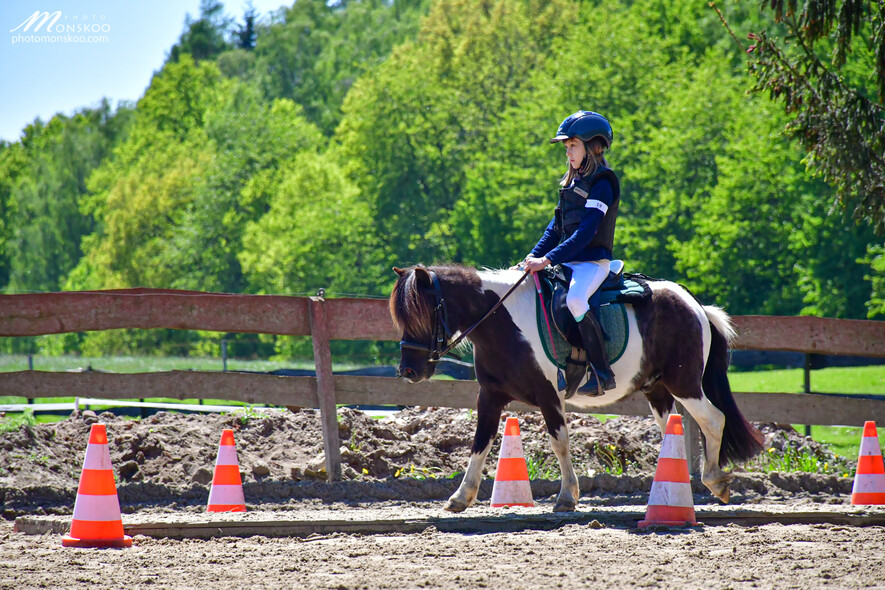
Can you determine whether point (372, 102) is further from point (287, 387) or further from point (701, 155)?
point (287, 387)

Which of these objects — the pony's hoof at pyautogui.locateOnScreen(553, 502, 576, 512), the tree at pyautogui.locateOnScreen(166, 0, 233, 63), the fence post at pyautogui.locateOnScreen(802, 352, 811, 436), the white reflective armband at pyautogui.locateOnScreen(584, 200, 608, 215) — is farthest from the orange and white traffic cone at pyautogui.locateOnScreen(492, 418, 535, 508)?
the tree at pyautogui.locateOnScreen(166, 0, 233, 63)

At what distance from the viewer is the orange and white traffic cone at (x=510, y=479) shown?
7.39 meters

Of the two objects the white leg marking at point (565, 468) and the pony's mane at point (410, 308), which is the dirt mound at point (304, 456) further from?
the pony's mane at point (410, 308)

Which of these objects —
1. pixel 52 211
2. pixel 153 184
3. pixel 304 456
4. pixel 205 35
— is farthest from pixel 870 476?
pixel 205 35

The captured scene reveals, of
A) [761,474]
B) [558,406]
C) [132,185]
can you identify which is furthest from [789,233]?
[132,185]

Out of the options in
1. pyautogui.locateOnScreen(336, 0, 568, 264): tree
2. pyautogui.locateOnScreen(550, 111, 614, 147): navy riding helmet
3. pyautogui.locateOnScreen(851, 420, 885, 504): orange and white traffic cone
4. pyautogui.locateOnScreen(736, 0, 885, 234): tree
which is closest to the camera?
pyautogui.locateOnScreen(550, 111, 614, 147): navy riding helmet

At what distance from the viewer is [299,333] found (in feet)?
28.8

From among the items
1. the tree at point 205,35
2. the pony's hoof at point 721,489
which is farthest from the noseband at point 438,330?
the tree at point 205,35

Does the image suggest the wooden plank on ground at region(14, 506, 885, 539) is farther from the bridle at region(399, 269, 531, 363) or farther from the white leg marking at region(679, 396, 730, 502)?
the bridle at region(399, 269, 531, 363)

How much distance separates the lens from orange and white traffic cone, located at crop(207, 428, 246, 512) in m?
7.17

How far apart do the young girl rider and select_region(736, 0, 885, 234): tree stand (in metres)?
5.17

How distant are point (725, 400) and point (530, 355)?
163 centimetres

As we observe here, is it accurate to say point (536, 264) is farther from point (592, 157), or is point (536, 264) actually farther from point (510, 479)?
point (510, 479)

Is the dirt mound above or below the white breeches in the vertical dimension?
below
